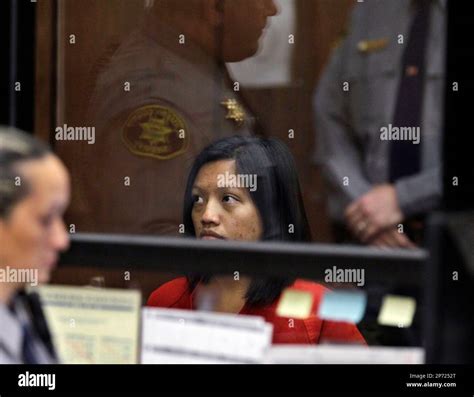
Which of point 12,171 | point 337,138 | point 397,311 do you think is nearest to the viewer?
point 12,171

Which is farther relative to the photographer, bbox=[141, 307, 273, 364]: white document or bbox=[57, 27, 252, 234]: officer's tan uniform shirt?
bbox=[57, 27, 252, 234]: officer's tan uniform shirt

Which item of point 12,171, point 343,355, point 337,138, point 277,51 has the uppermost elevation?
point 277,51

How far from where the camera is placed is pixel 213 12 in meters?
3.27

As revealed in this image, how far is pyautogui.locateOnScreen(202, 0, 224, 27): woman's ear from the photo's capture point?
10.7 feet

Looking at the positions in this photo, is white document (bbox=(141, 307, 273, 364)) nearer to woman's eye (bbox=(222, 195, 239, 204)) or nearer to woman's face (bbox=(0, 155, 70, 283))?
woman's eye (bbox=(222, 195, 239, 204))

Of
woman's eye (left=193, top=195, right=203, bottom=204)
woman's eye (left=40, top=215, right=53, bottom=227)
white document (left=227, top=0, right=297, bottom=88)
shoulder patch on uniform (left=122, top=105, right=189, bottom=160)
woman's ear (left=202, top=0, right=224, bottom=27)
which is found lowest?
woman's eye (left=40, top=215, right=53, bottom=227)

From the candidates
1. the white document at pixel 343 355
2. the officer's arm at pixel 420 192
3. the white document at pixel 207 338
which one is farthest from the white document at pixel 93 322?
the officer's arm at pixel 420 192

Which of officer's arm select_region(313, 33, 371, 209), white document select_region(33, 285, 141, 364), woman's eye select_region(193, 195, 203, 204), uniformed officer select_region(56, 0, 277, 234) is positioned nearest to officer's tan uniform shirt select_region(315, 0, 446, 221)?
officer's arm select_region(313, 33, 371, 209)

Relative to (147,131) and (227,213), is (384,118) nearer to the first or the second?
(227,213)

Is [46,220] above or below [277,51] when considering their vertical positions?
below

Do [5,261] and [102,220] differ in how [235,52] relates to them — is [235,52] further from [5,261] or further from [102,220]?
[5,261]

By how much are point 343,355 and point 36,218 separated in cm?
98

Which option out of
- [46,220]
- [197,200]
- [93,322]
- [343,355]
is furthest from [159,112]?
[343,355]

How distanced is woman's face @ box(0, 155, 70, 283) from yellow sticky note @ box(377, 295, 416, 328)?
0.92m
